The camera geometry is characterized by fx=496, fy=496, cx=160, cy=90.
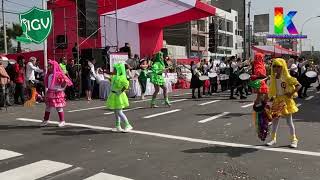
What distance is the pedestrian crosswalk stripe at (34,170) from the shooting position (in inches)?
273

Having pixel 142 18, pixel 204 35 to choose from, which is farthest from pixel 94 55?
pixel 204 35

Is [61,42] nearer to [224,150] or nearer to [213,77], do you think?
[213,77]

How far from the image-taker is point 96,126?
1191 centimetres

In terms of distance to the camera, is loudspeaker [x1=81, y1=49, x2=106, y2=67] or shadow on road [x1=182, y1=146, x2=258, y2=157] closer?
shadow on road [x1=182, y1=146, x2=258, y2=157]

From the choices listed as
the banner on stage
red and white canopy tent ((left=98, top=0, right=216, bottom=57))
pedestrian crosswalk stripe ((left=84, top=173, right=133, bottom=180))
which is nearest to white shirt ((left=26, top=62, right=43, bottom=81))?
the banner on stage

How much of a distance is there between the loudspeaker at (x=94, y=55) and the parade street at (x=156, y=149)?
8022 millimetres

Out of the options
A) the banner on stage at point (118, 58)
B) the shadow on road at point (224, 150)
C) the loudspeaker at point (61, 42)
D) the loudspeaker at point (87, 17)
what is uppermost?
the loudspeaker at point (87, 17)

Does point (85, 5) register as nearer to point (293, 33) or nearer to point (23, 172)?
point (23, 172)

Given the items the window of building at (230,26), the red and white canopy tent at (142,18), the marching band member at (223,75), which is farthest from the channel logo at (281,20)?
the marching band member at (223,75)

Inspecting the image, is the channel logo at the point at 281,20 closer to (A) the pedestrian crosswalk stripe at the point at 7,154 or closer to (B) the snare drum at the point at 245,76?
(B) the snare drum at the point at 245,76

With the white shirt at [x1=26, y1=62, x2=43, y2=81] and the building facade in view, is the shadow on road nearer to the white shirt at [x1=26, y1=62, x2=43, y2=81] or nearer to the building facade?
the white shirt at [x1=26, y1=62, x2=43, y2=81]

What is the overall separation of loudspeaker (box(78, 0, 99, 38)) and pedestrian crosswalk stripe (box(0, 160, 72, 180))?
17.8 metres

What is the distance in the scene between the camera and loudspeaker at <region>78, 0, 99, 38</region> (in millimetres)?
24883

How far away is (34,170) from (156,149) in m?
2.41
